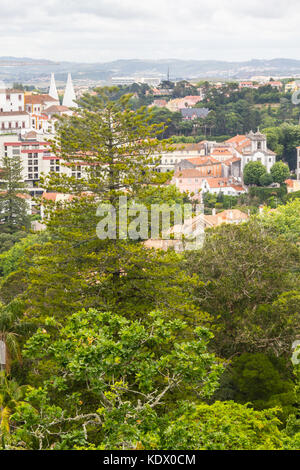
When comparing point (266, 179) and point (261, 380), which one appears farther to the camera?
point (266, 179)

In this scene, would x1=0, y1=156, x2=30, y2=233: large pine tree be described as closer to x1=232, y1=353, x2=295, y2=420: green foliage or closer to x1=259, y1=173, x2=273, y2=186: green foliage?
x1=259, y1=173, x2=273, y2=186: green foliage

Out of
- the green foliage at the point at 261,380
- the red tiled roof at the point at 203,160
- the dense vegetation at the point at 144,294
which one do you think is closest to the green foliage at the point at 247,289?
the dense vegetation at the point at 144,294

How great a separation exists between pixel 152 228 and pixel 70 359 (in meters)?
6.69

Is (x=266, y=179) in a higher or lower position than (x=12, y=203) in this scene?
lower

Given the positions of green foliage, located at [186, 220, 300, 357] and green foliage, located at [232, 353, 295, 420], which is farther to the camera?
green foliage, located at [186, 220, 300, 357]

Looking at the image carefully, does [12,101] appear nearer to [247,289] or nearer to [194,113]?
[194,113]

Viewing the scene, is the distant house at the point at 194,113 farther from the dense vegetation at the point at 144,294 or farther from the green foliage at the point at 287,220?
the dense vegetation at the point at 144,294

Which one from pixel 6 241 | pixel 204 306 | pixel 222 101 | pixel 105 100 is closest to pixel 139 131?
pixel 105 100

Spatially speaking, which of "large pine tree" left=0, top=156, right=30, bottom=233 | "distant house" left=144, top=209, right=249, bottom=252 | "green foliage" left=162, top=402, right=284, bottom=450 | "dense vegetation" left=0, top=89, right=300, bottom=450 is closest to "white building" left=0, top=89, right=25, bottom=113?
"large pine tree" left=0, top=156, right=30, bottom=233

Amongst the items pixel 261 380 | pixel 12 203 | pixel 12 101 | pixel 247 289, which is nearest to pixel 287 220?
pixel 247 289

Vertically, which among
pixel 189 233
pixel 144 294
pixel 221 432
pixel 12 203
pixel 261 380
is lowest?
pixel 12 203

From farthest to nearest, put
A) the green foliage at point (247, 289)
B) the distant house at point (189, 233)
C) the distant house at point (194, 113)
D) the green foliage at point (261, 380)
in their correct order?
the distant house at point (194, 113), the distant house at point (189, 233), the green foliage at point (247, 289), the green foliage at point (261, 380)

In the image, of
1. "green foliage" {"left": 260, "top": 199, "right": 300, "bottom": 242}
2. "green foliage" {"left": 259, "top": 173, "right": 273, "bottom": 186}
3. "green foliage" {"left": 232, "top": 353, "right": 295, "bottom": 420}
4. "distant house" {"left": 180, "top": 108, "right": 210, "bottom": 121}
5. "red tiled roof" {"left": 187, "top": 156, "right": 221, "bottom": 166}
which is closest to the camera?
"green foliage" {"left": 232, "top": 353, "right": 295, "bottom": 420}
